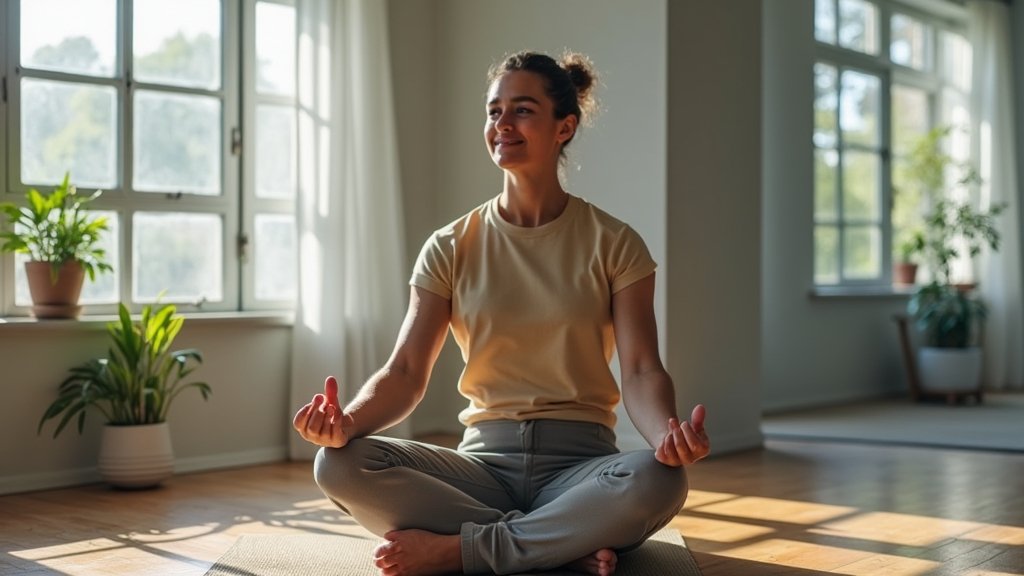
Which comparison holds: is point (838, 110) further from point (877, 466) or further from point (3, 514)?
point (3, 514)

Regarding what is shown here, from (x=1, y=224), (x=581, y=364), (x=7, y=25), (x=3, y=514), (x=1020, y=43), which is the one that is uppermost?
(x=1020, y=43)

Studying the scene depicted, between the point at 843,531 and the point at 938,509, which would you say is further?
the point at 938,509

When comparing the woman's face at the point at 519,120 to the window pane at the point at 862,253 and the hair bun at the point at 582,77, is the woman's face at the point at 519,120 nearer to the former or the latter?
the hair bun at the point at 582,77

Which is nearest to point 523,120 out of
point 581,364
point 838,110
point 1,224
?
point 581,364

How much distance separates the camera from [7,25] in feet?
13.3

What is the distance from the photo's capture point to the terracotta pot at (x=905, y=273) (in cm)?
760

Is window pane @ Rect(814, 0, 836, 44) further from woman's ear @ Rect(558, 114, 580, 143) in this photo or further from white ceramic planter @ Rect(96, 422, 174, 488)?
woman's ear @ Rect(558, 114, 580, 143)

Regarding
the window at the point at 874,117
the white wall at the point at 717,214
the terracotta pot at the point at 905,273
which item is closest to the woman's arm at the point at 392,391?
the white wall at the point at 717,214

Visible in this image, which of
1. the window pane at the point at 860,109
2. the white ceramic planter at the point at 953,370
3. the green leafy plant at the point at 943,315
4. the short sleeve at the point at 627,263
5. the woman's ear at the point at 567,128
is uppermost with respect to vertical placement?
the window pane at the point at 860,109

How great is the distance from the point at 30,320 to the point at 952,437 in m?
3.58

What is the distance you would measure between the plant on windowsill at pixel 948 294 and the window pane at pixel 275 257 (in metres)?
3.73

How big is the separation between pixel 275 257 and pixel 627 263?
241cm

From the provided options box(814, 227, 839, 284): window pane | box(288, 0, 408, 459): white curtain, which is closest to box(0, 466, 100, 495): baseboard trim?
box(288, 0, 408, 459): white curtain

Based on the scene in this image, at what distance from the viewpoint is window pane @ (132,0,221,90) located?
4.43 m
